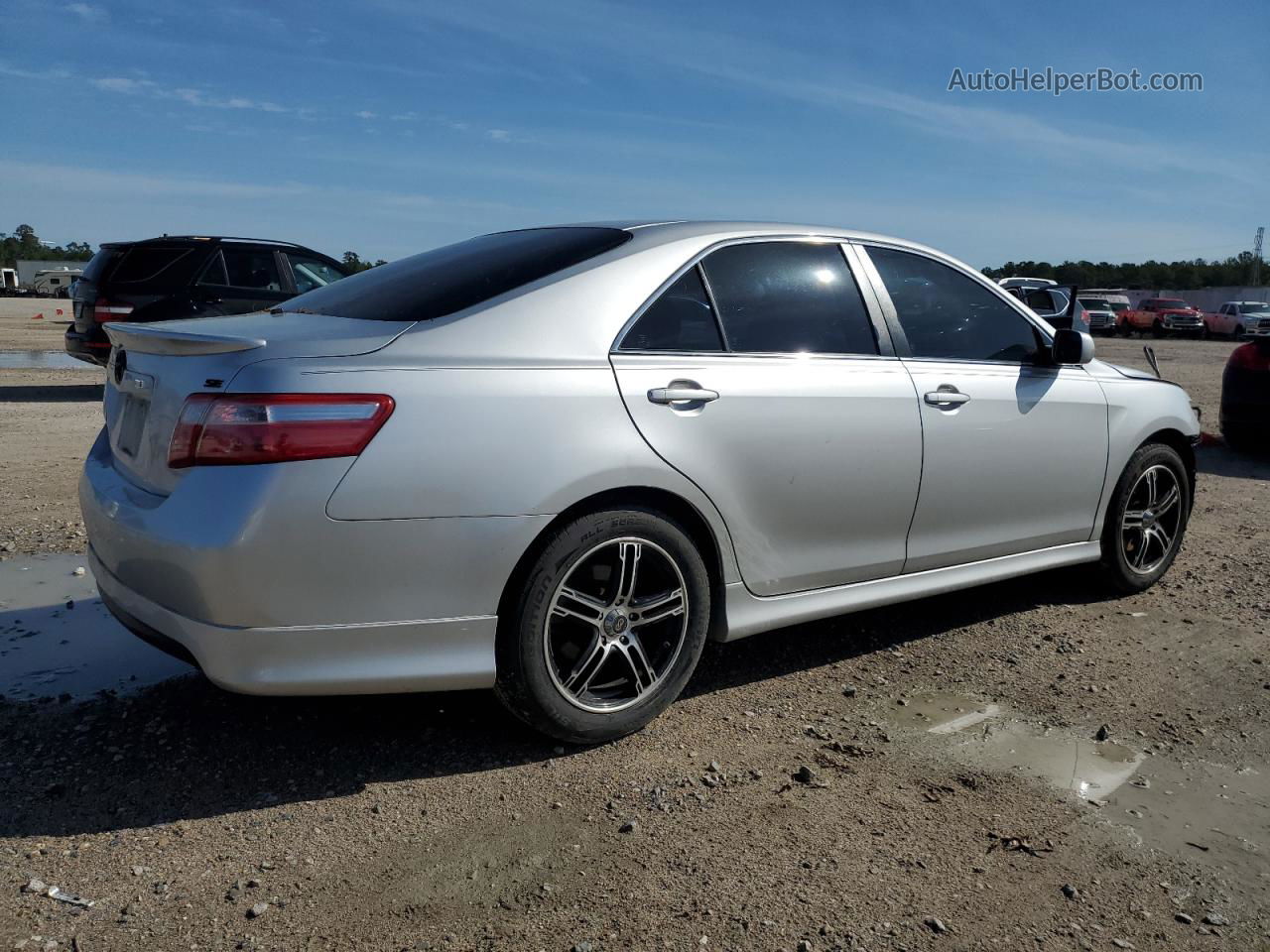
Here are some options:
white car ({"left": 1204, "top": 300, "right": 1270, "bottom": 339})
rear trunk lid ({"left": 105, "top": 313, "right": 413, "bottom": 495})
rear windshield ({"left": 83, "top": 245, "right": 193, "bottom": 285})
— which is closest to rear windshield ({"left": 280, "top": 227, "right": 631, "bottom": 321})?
rear trunk lid ({"left": 105, "top": 313, "right": 413, "bottom": 495})

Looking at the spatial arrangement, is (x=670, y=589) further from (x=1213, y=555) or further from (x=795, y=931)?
(x=1213, y=555)

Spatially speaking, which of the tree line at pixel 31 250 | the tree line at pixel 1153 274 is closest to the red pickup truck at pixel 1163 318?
the tree line at pixel 1153 274

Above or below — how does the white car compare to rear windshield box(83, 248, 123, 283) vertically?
above

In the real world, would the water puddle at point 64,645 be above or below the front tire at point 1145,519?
below

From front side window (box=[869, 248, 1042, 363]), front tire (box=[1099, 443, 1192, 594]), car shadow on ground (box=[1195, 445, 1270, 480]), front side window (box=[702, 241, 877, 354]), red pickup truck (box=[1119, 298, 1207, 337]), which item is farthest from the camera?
red pickup truck (box=[1119, 298, 1207, 337])

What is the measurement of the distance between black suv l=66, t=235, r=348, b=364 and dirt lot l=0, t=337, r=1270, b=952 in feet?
26.7

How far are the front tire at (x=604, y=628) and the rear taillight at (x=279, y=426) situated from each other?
650mm

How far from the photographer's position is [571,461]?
3162 mm

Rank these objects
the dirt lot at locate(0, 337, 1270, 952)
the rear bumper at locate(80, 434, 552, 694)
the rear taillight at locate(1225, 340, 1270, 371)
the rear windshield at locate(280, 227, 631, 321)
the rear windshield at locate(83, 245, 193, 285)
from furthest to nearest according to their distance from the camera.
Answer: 1. the rear windshield at locate(83, 245, 193, 285)
2. the rear taillight at locate(1225, 340, 1270, 371)
3. the rear windshield at locate(280, 227, 631, 321)
4. the rear bumper at locate(80, 434, 552, 694)
5. the dirt lot at locate(0, 337, 1270, 952)

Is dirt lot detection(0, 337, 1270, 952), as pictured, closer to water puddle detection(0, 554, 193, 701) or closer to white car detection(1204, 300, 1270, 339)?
water puddle detection(0, 554, 193, 701)

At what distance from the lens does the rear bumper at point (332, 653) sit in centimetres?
290

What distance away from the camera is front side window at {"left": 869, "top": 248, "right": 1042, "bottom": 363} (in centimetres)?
429

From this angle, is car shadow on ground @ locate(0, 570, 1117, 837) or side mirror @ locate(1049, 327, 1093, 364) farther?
side mirror @ locate(1049, 327, 1093, 364)

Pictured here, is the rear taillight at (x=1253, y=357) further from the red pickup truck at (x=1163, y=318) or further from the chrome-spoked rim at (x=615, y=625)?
the red pickup truck at (x=1163, y=318)
